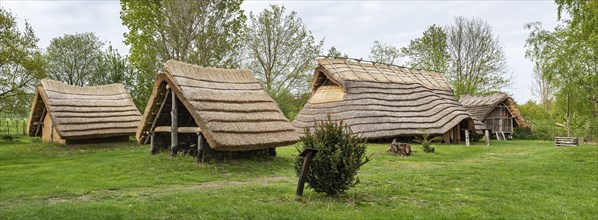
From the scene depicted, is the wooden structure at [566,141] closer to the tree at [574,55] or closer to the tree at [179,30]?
the tree at [574,55]

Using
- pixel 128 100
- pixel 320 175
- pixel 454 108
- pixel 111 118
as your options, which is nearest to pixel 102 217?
pixel 320 175

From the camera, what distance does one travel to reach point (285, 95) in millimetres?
34500

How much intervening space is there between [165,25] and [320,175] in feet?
70.7

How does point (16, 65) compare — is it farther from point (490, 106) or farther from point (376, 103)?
point (490, 106)

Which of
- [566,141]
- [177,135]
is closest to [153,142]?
[177,135]

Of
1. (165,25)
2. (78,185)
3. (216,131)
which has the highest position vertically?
(165,25)

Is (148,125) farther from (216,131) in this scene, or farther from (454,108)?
(454,108)

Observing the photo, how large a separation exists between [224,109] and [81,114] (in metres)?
12.6

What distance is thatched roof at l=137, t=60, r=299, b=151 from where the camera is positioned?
14586 mm

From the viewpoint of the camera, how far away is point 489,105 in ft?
123

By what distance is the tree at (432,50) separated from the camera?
1864 inches

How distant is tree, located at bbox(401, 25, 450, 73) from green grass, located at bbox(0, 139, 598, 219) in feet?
97.0

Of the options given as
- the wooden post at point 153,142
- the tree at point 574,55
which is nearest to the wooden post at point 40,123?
the wooden post at point 153,142

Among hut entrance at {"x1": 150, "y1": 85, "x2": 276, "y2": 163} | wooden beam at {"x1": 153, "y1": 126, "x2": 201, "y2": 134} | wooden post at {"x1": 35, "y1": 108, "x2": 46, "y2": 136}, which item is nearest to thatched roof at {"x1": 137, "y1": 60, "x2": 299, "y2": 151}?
hut entrance at {"x1": 150, "y1": 85, "x2": 276, "y2": 163}
